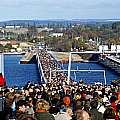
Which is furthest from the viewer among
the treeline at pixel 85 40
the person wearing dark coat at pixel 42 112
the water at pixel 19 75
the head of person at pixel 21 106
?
the treeline at pixel 85 40

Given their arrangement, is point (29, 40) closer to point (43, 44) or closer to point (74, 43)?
point (43, 44)

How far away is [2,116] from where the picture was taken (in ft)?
19.3

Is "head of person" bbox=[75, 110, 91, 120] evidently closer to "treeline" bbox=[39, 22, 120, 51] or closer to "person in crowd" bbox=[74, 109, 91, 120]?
"person in crowd" bbox=[74, 109, 91, 120]

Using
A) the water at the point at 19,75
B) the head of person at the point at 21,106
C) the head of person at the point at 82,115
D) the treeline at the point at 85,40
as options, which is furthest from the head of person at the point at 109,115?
the treeline at the point at 85,40

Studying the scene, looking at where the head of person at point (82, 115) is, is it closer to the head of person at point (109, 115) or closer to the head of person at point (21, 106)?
the head of person at point (109, 115)

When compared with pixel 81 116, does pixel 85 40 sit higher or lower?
lower

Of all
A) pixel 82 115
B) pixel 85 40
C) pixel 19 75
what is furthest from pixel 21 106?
pixel 85 40

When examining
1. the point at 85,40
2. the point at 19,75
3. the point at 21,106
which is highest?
the point at 21,106

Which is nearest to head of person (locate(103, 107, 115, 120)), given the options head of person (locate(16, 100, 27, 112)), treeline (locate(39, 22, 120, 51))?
head of person (locate(16, 100, 27, 112))

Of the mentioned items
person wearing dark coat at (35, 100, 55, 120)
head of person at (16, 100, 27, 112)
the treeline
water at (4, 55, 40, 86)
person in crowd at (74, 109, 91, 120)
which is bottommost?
the treeline

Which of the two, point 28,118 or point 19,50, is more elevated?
point 28,118

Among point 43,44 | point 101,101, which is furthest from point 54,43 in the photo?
point 101,101

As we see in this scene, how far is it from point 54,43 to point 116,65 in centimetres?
4453

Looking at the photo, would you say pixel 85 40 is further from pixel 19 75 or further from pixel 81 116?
pixel 81 116
